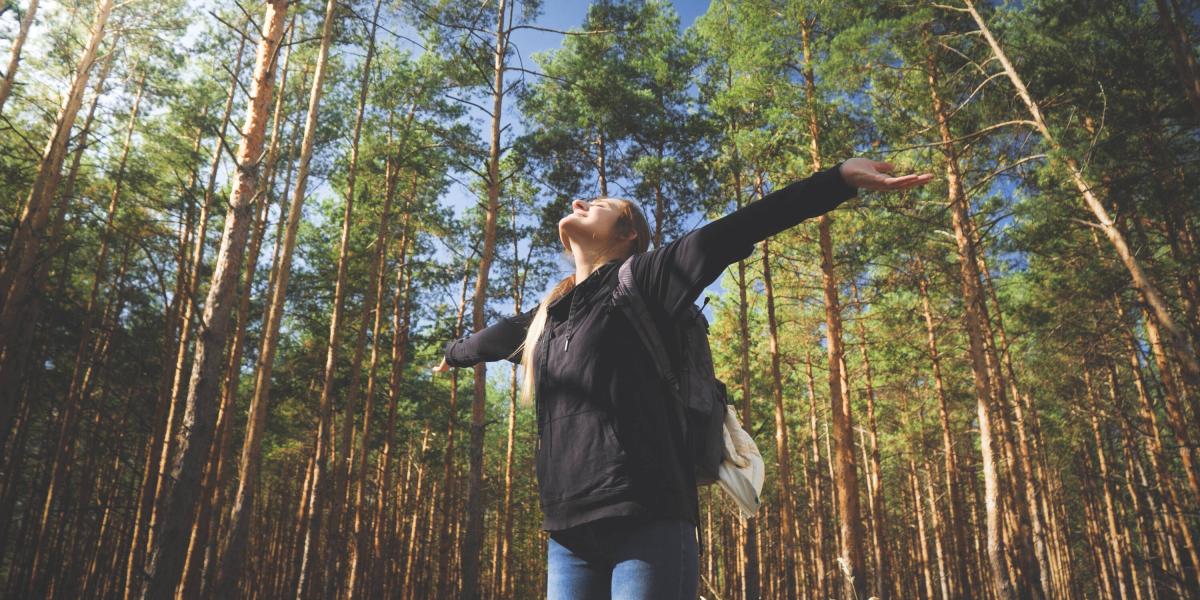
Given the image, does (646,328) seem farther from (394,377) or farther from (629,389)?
(394,377)

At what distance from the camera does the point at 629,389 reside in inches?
50.9

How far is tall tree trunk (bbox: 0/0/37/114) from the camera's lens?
8.14m

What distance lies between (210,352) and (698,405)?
4.56 m

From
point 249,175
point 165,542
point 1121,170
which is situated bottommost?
point 165,542

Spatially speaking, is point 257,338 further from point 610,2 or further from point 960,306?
point 960,306

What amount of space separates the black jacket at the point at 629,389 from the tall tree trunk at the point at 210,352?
4.15 metres

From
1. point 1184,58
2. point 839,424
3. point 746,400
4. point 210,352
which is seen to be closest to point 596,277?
point 210,352

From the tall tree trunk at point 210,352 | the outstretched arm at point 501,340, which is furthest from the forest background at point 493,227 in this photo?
the outstretched arm at point 501,340

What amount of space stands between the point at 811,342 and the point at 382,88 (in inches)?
493

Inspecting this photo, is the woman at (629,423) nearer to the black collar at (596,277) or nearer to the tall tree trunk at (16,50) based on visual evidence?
the black collar at (596,277)

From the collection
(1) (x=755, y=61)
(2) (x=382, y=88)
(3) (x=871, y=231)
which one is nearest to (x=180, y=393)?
(2) (x=382, y=88)

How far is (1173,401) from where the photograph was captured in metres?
10.7

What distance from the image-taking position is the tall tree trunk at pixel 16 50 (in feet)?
26.7

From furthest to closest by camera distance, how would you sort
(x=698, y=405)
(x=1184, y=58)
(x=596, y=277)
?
(x=1184, y=58) < (x=596, y=277) < (x=698, y=405)
